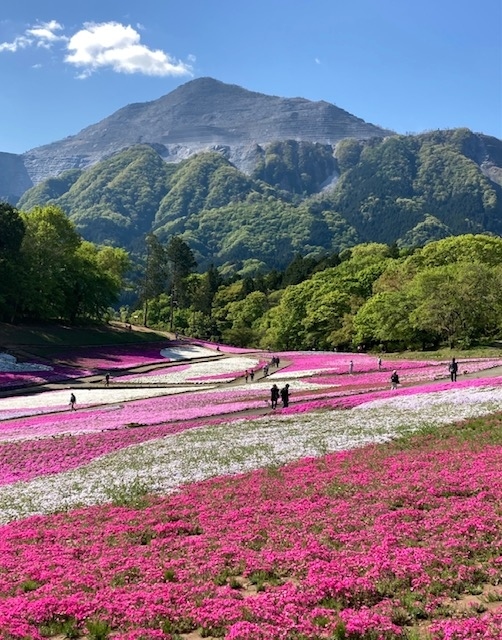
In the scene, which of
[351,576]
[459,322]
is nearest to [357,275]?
[459,322]

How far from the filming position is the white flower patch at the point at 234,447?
22.1 metres

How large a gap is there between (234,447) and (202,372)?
44.5m

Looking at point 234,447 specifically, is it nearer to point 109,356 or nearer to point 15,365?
point 15,365

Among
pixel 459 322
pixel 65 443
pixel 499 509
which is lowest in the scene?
pixel 65 443

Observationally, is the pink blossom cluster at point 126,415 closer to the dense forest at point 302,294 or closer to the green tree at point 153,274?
the dense forest at point 302,294

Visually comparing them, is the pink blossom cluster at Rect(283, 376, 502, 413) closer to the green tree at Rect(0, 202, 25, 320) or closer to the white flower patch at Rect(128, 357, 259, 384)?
the white flower patch at Rect(128, 357, 259, 384)

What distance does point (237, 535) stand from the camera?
49.2 feet

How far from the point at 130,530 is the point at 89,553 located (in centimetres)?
176

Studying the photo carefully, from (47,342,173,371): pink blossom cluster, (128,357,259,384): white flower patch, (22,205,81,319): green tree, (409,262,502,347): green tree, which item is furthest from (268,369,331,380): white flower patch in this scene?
(22,205,81,319): green tree

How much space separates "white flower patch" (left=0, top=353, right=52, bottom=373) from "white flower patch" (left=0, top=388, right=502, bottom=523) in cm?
4159

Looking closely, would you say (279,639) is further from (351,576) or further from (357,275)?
(357,275)

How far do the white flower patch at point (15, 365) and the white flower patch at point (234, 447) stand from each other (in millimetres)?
41593

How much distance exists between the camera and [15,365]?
6769 cm

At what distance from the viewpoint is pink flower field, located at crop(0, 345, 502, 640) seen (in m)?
10.4
